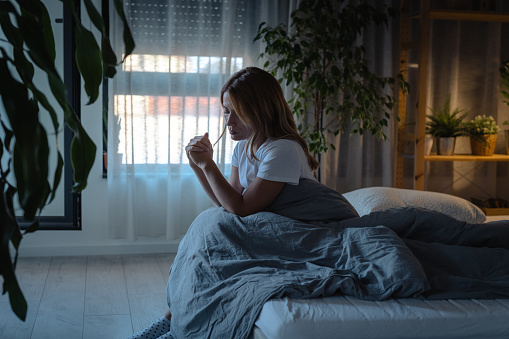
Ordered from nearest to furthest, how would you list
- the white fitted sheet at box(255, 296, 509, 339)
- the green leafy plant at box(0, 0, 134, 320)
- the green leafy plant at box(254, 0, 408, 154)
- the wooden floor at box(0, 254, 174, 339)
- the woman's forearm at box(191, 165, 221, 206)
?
the green leafy plant at box(0, 0, 134, 320), the white fitted sheet at box(255, 296, 509, 339), the woman's forearm at box(191, 165, 221, 206), the wooden floor at box(0, 254, 174, 339), the green leafy plant at box(254, 0, 408, 154)

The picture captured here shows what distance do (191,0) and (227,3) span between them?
0.71 feet

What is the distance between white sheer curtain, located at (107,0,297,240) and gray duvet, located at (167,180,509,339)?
1.59 meters

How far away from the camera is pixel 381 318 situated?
138 centimetres

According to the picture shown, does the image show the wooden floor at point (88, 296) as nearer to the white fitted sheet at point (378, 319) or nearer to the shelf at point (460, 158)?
the white fitted sheet at point (378, 319)

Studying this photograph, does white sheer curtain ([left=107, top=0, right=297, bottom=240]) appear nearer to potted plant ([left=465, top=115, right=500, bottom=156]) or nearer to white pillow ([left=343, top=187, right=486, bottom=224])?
white pillow ([left=343, top=187, right=486, bottom=224])

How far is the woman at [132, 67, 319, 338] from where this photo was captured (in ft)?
6.37

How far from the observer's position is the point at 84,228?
359cm

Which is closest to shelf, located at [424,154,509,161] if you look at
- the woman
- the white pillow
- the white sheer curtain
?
the white pillow

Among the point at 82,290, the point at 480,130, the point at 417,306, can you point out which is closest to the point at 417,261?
the point at 417,306

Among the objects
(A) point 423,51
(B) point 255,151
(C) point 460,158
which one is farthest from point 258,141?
(C) point 460,158

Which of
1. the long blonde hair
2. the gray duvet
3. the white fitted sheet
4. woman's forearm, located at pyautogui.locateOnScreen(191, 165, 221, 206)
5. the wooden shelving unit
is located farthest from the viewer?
the wooden shelving unit

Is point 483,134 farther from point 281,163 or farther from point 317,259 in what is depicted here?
point 317,259

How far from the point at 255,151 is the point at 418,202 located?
3.16 feet

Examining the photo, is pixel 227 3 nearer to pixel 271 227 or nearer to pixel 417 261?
Answer: pixel 271 227
